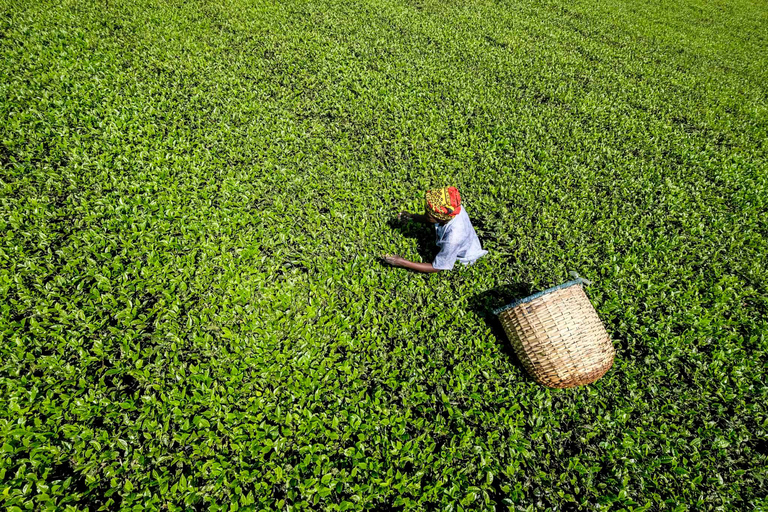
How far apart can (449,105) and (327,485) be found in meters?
6.15

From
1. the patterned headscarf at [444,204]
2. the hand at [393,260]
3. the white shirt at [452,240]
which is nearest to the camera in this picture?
the patterned headscarf at [444,204]

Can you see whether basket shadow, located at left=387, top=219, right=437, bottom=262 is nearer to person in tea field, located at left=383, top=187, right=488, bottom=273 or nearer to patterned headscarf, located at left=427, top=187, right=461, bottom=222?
person in tea field, located at left=383, top=187, right=488, bottom=273

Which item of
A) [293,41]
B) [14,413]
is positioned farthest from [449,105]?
[14,413]

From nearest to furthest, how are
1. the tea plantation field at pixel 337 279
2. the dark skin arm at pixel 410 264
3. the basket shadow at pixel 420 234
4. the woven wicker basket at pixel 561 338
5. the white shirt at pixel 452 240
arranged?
1. the tea plantation field at pixel 337 279
2. the woven wicker basket at pixel 561 338
3. the white shirt at pixel 452 240
4. the dark skin arm at pixel 410 264
5. the basket shadow at pixel 420 234

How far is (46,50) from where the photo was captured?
5691 millimetres

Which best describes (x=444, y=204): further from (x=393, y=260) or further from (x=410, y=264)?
(x=393, y=260)

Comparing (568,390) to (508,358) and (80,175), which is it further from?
(80,175)

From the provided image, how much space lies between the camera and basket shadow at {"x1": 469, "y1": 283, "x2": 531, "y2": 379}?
365 cm

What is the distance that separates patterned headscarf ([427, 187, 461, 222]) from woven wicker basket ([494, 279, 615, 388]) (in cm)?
103

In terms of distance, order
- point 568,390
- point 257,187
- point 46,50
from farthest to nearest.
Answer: point 46,50 < point 257,187 < point 568,390

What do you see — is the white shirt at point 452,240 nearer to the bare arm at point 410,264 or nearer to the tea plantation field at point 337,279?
the bare arm at point 410,264

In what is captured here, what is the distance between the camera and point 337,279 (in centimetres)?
390

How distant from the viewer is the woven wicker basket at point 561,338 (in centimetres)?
311

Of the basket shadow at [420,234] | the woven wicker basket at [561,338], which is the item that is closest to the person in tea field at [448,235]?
the basket shadow at [420,234]
